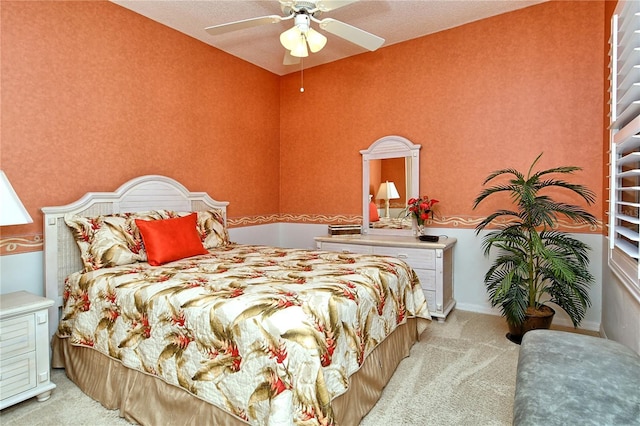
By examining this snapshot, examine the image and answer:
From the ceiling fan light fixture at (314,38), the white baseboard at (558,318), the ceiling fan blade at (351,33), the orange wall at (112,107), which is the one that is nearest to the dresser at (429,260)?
the white baseboard at (558,318)

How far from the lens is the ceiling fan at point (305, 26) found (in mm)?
2351

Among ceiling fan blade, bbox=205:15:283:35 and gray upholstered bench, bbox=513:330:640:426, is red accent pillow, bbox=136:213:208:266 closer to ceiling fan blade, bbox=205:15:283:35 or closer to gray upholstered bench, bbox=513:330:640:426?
ceiling fan blade, bbox=205:15:283:35

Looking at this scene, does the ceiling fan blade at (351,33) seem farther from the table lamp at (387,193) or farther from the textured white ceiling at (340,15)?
the table lamp at (387,193)

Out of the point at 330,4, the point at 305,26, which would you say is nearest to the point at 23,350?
the point at 305,26

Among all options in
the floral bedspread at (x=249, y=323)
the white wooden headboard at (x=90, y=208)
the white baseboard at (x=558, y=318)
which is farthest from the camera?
the white baseboard at (x=558, y=318)

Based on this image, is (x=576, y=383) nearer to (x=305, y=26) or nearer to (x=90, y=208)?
(x=305, y=26)

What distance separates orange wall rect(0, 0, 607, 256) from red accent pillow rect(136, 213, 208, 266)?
694 mm

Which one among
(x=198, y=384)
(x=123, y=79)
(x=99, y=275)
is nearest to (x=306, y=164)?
(x=123, y=79)

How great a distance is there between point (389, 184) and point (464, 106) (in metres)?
1.12

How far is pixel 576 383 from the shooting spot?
3.94ft

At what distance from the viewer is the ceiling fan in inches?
92.6

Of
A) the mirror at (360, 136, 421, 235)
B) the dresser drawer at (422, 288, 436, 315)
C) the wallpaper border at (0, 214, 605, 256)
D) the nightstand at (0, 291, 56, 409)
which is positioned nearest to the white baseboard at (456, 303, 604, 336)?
the dresser drawer at (422, 288, 436, 315)

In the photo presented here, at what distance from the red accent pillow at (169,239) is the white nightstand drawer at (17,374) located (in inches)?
34.4

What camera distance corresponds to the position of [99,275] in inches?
92.2
